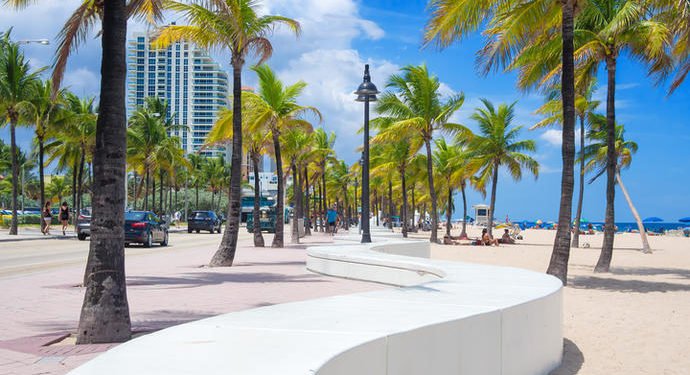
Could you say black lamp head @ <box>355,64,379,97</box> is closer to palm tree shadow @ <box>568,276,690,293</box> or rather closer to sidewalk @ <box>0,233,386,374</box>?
sidewalk @ <box>0,233,386,374</box>

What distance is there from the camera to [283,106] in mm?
23438

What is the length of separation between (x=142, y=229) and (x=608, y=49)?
60.4 feet

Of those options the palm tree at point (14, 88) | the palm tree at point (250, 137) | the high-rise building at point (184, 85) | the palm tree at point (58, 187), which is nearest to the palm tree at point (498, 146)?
the palm tree at point (250, 137)

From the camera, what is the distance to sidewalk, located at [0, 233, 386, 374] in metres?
5.74

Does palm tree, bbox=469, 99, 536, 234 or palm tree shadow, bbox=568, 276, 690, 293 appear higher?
palm tree, bbox=469, 99, 536, 234

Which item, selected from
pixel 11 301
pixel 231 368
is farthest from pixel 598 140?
pixel 231 368

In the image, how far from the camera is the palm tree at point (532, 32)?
43.5 ft

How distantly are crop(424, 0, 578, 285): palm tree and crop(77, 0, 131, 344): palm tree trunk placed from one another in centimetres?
839

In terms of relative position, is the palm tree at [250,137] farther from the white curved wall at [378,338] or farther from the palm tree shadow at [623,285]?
the white curved wall at [378,338]

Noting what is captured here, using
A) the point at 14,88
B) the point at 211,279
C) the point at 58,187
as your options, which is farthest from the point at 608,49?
the point at 58,187

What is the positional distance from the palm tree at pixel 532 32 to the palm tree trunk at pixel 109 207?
27.5ft

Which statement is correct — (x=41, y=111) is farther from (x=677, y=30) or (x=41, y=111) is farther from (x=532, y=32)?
(x=677, y=30)

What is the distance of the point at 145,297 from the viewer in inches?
381

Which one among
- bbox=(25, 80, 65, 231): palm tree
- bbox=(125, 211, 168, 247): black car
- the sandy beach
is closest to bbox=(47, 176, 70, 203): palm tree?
bbox=(25, 80, 65, 231): palm tree
